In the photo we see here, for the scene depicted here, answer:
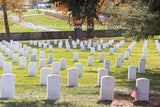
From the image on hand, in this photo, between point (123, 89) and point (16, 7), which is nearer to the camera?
point (123, 89)

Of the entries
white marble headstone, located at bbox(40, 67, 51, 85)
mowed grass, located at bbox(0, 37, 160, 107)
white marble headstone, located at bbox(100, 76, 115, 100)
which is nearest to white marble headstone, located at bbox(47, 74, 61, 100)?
mowed grass, located at bbox(0, 37, 160, 107)

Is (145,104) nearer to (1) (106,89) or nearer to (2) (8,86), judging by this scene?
(1) (106,89)

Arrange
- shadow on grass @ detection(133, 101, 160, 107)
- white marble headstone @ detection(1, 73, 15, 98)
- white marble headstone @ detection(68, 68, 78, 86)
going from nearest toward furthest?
shadow on grass @ detection(133, 101, 160, 107)
white marble headstone @ detection(1, 73, 15, 98)
white marble headstone @ detection(68, 68, 78, 86)

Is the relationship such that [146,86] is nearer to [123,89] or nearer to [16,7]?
[123,89]

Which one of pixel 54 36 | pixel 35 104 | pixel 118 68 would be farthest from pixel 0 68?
pixel 54 36

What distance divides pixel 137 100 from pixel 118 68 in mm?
8379

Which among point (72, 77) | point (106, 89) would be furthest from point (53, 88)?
point (72, 77)

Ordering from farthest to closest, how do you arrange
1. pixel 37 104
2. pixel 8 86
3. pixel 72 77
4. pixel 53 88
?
pixel 72 77 → pixel 8 86 → pixel 53 88 → pixel 37 104

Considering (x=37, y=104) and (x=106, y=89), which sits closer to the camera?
(x=37, y=104)

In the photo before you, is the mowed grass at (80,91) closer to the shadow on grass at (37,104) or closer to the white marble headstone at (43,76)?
the shadow on grass at (37,104)

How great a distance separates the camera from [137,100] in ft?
34.2

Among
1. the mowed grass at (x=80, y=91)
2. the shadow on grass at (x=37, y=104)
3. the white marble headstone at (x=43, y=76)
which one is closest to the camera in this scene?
the shadow on grass at (x=37, y=104)

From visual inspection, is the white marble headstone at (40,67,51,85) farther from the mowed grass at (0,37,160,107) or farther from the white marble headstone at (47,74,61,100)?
the white marble headstone at (47,74,61,100)

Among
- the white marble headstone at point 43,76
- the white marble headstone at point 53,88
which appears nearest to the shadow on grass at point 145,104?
the white marble headstone at point 53,88
